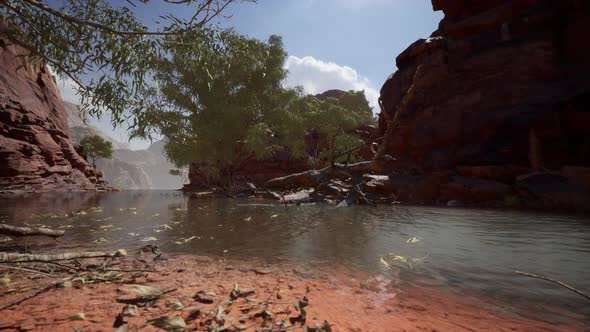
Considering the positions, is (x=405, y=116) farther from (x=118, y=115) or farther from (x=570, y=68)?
(x=118, y=115)

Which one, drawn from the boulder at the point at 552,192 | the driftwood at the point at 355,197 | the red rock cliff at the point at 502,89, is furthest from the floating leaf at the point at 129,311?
the red rock cliff at the point at 502,89

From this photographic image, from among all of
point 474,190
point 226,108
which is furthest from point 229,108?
point 474,190

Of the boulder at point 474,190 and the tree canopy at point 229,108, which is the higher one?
the tree canopy at point 229,108

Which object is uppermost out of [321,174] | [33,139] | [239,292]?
[33,139]

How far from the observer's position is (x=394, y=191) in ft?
52.2

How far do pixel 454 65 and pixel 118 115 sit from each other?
2992cm

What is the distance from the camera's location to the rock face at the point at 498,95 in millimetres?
17469

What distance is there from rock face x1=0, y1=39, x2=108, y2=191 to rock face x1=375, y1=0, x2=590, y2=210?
117 feet

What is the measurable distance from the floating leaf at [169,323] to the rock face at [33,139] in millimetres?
33230

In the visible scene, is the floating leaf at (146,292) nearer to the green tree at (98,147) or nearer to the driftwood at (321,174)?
the driftwood at (321,174)

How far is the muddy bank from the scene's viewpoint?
5.62 ft

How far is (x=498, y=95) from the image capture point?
2227 cm

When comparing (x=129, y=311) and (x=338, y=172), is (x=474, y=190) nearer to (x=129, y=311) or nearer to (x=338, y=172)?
(x=338, y=172)

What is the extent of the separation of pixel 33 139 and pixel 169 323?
41550 millimetres
